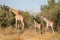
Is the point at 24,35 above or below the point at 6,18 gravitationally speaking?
below

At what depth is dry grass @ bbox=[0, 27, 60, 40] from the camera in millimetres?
15586

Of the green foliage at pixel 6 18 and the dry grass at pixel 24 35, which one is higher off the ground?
the green foliage at pixel 6 18

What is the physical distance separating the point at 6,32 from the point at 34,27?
2517mm

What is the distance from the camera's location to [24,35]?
1723 centimetres

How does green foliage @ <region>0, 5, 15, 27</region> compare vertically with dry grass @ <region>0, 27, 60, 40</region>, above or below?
above

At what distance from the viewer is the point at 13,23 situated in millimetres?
21203

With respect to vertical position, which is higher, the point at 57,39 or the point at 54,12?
the point at 54,12

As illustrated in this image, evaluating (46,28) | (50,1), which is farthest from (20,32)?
(50,1)

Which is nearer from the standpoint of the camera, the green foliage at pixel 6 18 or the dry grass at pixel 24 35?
the dry grass at pixel 24 35

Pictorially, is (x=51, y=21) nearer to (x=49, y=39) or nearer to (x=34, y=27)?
(x=34, y=27)

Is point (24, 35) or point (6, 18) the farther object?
point (6, 18)

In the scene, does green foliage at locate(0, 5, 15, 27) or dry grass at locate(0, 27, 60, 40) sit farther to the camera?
green foliage at locate(0, 5, 15, 27)

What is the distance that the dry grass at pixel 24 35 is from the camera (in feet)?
51.1

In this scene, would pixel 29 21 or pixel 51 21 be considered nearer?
pixel 51 21
